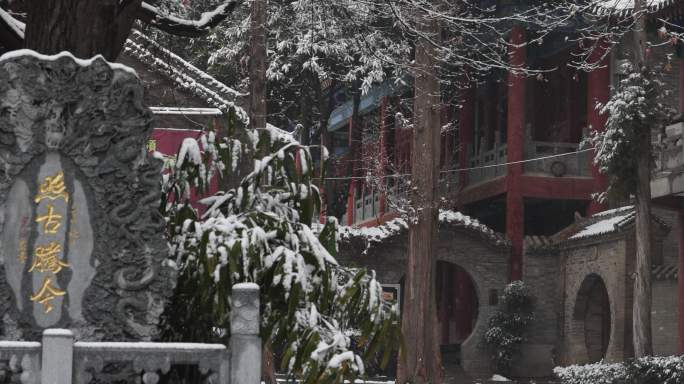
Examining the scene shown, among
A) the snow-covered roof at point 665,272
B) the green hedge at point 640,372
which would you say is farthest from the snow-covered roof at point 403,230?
the green hedge at point 640,372

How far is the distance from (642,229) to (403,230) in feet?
24.7

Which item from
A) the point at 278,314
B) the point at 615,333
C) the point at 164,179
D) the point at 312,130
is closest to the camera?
the point at 278,314

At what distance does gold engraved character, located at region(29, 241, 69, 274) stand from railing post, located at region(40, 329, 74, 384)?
0.55 meters

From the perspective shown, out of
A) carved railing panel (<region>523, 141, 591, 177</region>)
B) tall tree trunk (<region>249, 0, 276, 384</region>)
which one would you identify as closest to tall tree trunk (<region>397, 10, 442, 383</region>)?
tall tree trunk (<region>249, 0, 276, 384</region>)

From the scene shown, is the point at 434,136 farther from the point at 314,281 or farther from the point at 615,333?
the point at 314,281

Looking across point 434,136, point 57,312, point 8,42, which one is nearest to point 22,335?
point 57,312

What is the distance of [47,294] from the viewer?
294 inches

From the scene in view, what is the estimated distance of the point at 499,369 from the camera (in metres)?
27.7

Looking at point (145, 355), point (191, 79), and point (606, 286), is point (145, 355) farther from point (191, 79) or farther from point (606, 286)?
point (606, 286)

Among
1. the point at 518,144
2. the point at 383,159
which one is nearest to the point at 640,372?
the point at 518,144

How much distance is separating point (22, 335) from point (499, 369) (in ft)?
69.1

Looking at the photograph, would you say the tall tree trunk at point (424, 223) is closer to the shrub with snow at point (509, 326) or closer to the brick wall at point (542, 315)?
the shrub with snow at point (509, 326)

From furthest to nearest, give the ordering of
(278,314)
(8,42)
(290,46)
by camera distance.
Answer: (290,46) < (8,42) < (278,314)

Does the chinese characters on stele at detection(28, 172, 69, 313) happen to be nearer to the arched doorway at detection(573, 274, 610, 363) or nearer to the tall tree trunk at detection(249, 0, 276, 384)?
the tall tree trunk at detection(249, 0, 276, 384)
